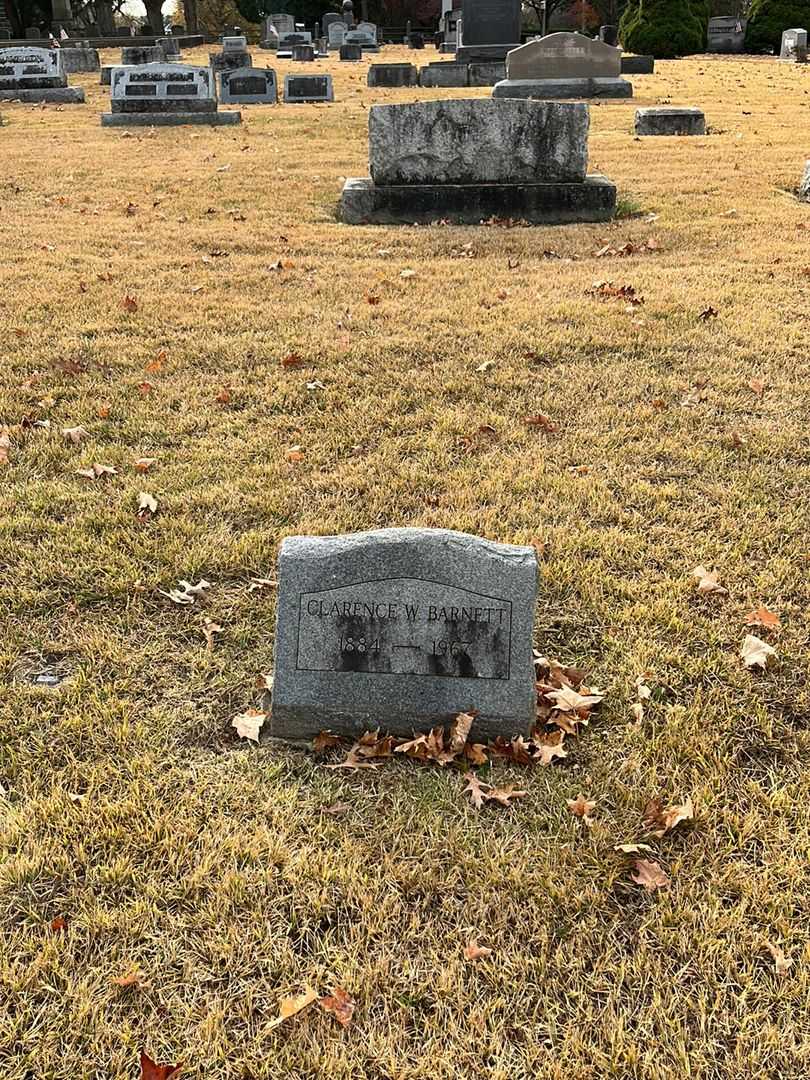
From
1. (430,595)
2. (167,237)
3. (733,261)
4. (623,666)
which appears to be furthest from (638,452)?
(167,237)

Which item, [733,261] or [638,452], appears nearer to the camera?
[638,452]

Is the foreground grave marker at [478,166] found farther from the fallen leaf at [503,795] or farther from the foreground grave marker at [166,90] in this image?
the foreground grave marker at [166,90]

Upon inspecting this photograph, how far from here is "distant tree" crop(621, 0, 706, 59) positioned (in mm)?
30438

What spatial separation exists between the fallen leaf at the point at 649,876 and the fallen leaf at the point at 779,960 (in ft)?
0.93

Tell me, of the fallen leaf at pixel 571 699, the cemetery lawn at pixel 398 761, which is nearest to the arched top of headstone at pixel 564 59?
the cemetery lawn at pixel 398 761

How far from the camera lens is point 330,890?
90.0 inches

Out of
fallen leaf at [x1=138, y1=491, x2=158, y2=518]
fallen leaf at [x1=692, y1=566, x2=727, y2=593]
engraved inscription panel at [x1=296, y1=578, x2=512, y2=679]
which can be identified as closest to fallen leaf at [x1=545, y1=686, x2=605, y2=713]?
engraved inscription panel at [x1=296, y1=578, x2=512, y2=679]

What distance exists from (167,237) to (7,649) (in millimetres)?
6694

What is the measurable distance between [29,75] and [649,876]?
25.9 metres

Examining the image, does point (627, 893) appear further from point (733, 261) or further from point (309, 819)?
point (733, 261)

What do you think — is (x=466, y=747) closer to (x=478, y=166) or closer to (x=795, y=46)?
(x=478, y=166)

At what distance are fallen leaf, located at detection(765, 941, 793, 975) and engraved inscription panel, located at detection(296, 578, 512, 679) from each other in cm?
99

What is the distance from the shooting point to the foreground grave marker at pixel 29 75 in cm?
2206

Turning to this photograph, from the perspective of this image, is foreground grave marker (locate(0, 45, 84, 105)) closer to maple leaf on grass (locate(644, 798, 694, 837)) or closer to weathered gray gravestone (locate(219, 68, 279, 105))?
weathered gray gravestone (locate(219, 68, 279, 105))
